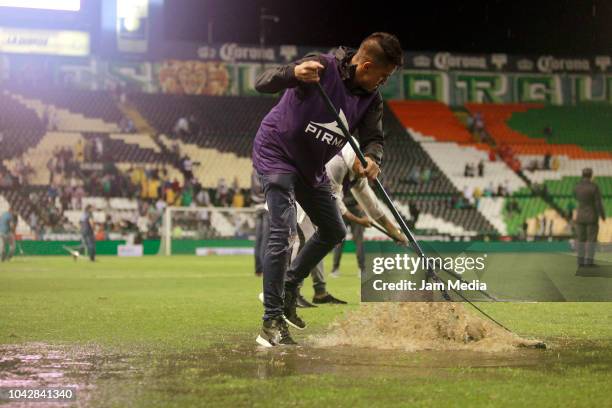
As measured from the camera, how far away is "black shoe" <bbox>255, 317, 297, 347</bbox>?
19.4ft

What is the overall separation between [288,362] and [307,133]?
5.28 ft

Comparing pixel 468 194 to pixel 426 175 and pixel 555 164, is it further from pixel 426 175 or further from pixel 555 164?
pixel 555 164

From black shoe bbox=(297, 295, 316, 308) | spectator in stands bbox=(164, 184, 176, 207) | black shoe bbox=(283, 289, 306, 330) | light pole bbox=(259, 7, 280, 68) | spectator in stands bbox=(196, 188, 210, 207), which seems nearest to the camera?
black shoe bbox=(283, 289, 306, 330)

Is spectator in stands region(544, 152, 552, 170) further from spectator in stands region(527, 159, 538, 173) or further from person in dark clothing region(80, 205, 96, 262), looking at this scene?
person in dark clothing region(80, 205, 96, 262)

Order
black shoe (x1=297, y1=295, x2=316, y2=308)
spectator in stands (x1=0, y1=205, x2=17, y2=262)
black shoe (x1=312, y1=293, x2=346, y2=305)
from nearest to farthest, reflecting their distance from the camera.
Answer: black shoe (x1=297, y1=295, x2=316, y2=308)
black shoe (x1=312, y1=293, x2=346, y2=305)
spectator in stands (x1=0, y1=205, x2=17, y2=262)

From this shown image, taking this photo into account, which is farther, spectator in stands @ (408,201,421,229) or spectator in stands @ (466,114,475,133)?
spectator in stands @ (466,114,475,133)


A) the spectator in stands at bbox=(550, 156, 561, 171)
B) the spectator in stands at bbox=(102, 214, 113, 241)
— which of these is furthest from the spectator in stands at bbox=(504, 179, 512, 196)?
the spectator in stands at bbox=(102, 214, 113, 241)

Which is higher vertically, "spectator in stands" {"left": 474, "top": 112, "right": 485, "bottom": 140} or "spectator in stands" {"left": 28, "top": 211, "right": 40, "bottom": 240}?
"spectator in stands" {"left": 474, "top": 112, "right": 485, "bottom": 140}

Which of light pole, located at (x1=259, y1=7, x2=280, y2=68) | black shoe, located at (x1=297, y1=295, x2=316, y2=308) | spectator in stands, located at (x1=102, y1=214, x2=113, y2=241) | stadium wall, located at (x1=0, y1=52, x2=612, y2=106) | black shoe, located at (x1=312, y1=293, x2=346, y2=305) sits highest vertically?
light pole, located at (x1=259, y1=7, x2=280, y2=68)

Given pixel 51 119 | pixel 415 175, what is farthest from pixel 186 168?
pixel 415 175

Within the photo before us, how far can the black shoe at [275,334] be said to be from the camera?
5926 millimetres

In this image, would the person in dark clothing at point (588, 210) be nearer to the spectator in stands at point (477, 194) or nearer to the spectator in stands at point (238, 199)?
the spectator in stands at point (238, 199)

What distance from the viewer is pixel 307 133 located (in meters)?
5.98

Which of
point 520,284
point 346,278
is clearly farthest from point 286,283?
point 346,278
